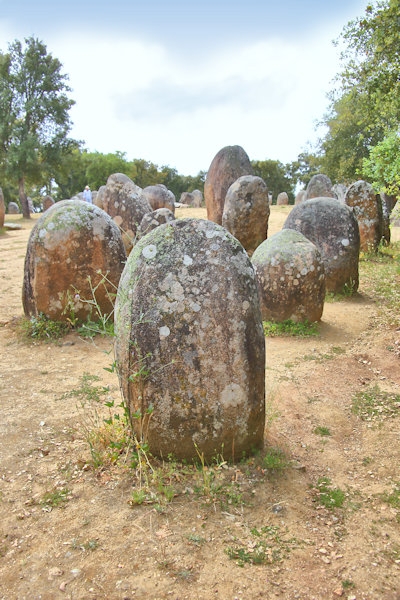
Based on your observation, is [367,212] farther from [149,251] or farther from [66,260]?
[149,251]

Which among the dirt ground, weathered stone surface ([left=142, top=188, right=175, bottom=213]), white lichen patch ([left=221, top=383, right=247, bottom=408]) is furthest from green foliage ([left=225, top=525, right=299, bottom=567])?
weathered stone surface ([left=142, top=188, right=175, bottom=213])

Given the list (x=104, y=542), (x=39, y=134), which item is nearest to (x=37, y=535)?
(x=104, y=542)

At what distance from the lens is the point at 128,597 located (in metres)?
2.44

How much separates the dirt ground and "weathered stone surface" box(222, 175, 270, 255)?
296 inches

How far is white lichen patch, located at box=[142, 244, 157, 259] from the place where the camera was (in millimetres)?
3462

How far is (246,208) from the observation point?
12000 mm

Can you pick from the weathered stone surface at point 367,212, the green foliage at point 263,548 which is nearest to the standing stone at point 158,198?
the weathered stone surface at point 367,212

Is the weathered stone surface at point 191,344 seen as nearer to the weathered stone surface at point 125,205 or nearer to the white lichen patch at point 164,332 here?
the white lichen patch at point 164,332

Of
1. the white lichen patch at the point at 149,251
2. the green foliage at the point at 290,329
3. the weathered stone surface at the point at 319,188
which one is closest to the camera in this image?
the white lichen patch at the point at 149,251

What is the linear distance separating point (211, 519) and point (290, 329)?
4636mm

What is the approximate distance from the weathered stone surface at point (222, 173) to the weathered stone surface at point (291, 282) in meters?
7.30

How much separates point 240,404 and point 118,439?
102cm

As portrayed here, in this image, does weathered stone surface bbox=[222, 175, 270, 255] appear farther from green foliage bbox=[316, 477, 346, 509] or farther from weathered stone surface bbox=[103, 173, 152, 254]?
green foliage bbox=[316, 477, 346, 509]

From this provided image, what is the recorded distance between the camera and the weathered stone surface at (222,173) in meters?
14.8
